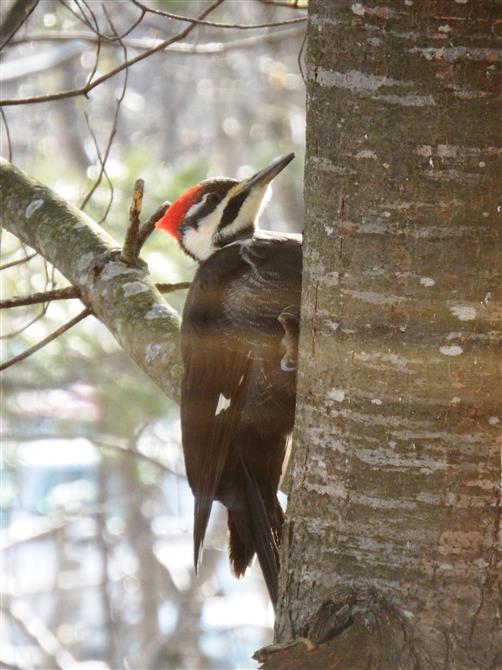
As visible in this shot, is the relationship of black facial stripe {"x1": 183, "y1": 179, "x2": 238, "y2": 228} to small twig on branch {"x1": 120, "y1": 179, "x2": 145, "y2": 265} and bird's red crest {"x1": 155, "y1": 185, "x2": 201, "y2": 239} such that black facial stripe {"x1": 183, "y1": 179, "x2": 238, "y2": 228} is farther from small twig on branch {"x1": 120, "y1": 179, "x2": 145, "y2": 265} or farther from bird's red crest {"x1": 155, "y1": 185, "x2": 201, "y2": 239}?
small twig on branch {"x1": 120, "y1": 179, "x2": 145, "y2": 265}

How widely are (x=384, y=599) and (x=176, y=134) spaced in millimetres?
8581

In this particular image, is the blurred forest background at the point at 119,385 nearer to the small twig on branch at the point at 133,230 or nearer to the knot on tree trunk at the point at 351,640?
the small twig on branch at the point at 133,230

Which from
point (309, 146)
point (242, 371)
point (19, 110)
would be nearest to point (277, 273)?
point (242, 371)

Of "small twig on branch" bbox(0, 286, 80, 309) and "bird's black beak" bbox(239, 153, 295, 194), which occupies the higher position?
"bird's black beak" bbox(239, 153, 295, 194)

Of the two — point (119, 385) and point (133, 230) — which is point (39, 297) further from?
point (119, 385)

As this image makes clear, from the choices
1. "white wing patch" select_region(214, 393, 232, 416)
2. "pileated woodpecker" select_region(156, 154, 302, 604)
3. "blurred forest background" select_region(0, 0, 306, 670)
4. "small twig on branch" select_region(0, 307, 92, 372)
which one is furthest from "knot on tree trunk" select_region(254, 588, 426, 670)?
"blurred forest background" select_region(0, 0, 306, 670)

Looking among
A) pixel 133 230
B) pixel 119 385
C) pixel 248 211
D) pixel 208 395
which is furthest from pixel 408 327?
pixel 119 385

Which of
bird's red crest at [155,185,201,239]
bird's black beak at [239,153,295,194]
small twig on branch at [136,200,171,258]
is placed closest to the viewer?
small twig on branch at [136,200,171,258]

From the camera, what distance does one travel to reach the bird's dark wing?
2.07 m

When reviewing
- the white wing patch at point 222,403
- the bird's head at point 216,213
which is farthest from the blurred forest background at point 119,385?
the white wing patch at point 222,403

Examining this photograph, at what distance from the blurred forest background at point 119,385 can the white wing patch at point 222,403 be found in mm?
832

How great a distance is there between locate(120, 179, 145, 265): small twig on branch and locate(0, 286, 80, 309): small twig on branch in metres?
0.14

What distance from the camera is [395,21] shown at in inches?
51.2

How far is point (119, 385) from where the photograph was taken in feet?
17.0
